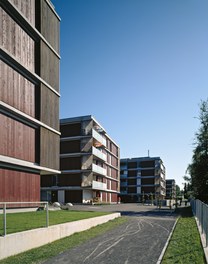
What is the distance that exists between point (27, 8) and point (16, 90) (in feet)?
22.4

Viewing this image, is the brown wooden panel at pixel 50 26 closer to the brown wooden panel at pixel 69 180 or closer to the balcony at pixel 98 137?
the balcony at pixel 98 137

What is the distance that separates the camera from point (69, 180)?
52.9 m

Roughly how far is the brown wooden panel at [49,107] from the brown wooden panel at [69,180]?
82.8 feet

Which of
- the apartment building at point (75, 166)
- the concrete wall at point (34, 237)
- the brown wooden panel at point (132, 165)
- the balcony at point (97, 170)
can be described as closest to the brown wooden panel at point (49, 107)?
the concrete wall at point (34, 237)

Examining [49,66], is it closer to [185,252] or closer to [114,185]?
[185,252]

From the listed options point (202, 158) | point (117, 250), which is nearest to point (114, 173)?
point (202, 158)

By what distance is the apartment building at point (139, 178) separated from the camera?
95125 mm

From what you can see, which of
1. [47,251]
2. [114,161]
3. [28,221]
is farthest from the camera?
[114,161]

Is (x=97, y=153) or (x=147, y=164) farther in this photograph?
(x=147, y=164)

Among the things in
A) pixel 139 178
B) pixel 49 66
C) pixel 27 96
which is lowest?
pixel 139 178

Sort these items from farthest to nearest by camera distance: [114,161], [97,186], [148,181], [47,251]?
[148,181] → [114,161] → [97,186] → [47,251]

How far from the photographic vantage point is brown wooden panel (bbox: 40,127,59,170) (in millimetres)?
25609

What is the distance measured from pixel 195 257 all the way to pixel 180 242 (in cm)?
331

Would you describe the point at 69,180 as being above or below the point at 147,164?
below
